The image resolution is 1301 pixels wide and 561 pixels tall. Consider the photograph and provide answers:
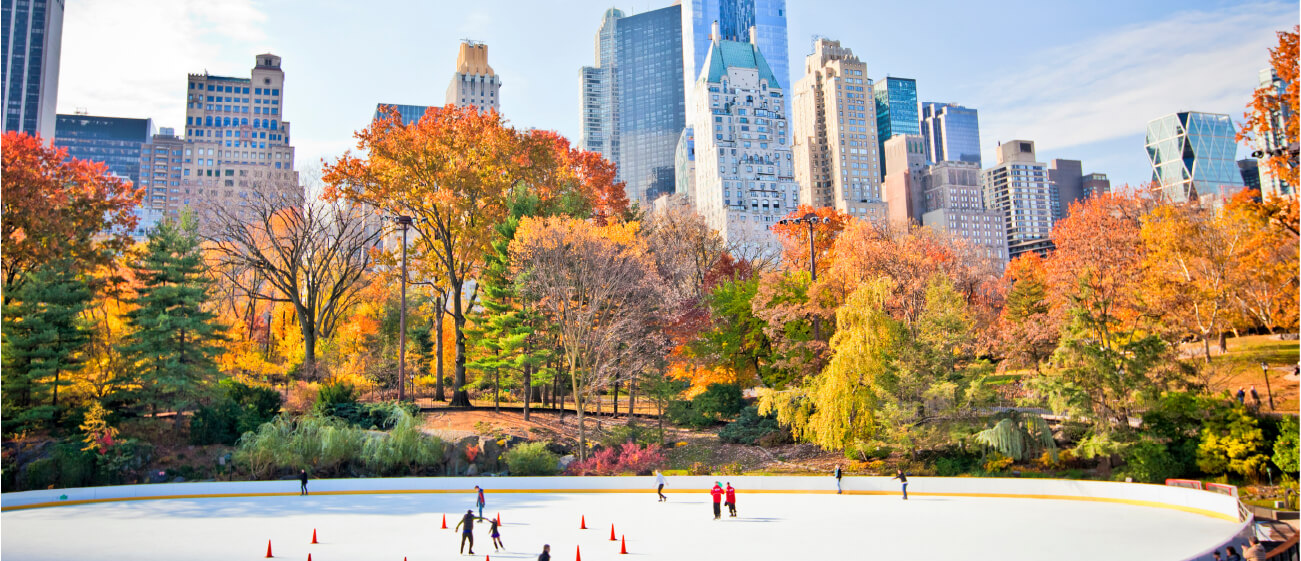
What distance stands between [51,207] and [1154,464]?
40.7 meters

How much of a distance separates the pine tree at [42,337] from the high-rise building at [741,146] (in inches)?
5291

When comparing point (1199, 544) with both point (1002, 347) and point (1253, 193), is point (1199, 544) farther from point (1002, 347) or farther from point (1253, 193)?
point (1002, 347)

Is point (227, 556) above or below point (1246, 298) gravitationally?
below

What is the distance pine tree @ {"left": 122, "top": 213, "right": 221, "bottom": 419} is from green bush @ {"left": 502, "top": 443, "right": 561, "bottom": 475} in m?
14.5

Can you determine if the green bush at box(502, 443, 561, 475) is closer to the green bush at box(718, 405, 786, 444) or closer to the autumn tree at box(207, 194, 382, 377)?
the green bush at box(718, 405, 786, 444)

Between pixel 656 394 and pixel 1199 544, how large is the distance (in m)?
23.9

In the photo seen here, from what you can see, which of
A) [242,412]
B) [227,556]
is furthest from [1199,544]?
[242,412]

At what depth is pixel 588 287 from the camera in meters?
35.5

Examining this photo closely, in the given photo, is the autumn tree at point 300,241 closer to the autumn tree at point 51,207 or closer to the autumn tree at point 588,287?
the autumn tree at point 51,207

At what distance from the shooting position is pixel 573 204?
42781 mm

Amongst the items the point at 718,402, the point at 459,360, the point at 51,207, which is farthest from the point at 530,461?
the point at 51,207

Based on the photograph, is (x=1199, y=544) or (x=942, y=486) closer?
(x=1199, y=544)

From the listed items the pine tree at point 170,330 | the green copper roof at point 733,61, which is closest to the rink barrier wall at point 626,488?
the pine tree at point 170,330

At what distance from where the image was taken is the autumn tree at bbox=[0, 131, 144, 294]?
29.8 meters
